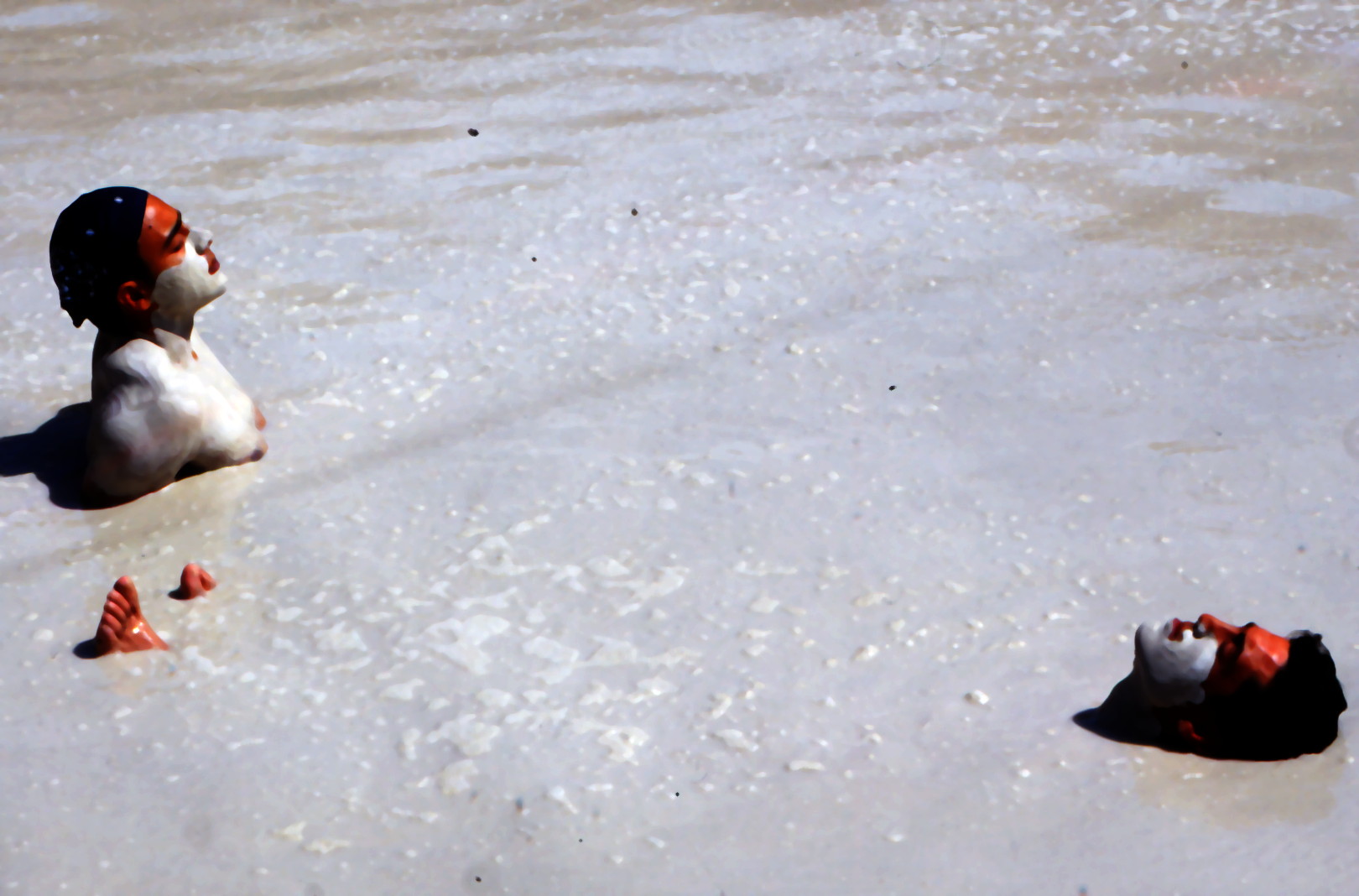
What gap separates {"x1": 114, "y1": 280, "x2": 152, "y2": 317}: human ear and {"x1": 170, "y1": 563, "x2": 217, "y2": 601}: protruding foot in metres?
0.44

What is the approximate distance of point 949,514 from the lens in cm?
215

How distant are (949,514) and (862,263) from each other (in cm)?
92

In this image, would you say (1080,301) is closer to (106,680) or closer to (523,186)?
(523,186)

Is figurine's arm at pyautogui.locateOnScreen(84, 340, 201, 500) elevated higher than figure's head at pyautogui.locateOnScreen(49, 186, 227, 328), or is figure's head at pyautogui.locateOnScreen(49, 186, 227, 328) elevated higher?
figure's head at pyautogui.locateOnScreen(49, 186, 227, 328)

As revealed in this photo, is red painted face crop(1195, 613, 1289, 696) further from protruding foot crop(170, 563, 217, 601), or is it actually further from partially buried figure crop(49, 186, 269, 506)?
partially buried figure crop(49, 186, 269, 506)

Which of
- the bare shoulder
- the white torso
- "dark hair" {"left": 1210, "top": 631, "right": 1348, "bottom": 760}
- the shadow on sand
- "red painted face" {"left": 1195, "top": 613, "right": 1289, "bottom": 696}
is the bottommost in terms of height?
"dark hair" {"left": 1210, "top": 631, "right": 1348, "bottom": 760}

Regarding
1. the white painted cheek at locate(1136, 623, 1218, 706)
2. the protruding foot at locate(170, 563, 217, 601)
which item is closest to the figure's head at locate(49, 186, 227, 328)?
the protruding foot at locate(170, 563, 217, 601)

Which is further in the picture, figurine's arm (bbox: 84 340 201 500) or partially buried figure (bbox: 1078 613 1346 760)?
figurine's arm (bbox: 84 340 201 500)

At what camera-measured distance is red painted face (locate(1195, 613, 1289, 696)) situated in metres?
1.57

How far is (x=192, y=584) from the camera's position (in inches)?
76.7

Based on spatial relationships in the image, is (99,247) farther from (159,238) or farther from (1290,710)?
(1290,710)

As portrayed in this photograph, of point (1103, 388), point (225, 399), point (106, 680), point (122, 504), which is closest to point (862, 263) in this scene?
point (1103, 388)

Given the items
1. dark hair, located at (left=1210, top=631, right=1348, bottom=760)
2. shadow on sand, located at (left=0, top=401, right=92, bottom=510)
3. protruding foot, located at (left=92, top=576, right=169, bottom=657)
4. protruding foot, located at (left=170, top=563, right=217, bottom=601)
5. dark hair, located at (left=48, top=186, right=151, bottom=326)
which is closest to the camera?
dark hair, located at (left=1210, top=631, right=1348, bottom=760)

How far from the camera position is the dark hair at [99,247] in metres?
2.05
